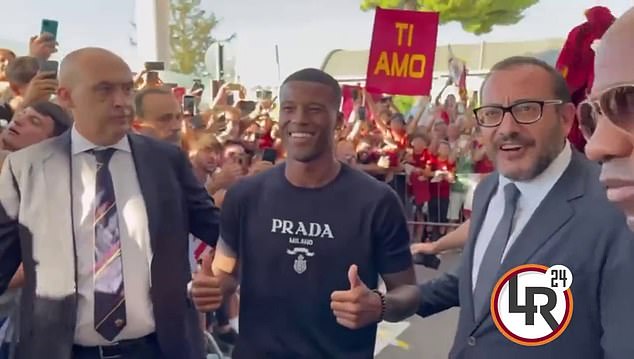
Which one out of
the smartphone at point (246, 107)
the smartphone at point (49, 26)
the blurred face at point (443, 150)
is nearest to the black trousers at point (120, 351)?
the smartphone at point (49, 26)

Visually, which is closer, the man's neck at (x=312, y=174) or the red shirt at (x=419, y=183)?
the man's neck at (x=312, y=174)

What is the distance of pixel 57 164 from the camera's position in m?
2.73

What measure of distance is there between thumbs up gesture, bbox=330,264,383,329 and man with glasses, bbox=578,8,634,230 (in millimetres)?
1351

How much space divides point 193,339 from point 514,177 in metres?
1.44

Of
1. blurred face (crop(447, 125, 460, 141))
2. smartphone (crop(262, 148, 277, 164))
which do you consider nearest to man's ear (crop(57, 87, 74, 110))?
smartphone (crop(262, 148, 277, 164))

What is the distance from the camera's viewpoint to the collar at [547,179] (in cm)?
212

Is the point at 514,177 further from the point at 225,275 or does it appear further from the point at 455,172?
the point at 455,172

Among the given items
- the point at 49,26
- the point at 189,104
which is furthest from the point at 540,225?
the point at 189,104

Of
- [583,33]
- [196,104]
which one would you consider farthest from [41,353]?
[196,104]

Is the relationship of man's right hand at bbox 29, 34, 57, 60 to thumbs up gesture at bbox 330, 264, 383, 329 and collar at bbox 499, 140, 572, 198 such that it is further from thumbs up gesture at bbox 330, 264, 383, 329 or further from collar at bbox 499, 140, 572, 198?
collar at bbox 499, 140, 572, 198

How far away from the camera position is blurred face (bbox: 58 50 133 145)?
284 centimetres

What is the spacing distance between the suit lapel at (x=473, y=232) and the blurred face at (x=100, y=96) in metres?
1.39

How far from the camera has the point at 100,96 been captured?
289 cm

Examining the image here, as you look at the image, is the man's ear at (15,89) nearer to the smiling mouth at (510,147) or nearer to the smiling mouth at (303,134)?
the smiling mouth at (303,134)
